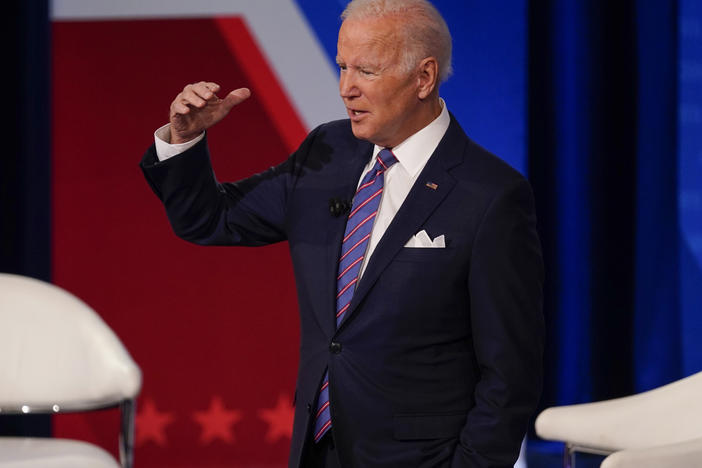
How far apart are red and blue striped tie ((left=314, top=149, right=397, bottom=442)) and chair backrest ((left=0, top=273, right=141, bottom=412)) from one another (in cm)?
61

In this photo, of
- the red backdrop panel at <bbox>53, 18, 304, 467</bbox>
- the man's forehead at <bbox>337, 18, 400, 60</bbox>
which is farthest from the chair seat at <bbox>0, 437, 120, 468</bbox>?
the red backdrop panel at <bbox>53, 18, 304, 467</bbox>

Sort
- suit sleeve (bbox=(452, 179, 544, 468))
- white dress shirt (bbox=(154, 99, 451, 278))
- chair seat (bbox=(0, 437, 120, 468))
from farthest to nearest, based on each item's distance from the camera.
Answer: chair seat (bbox=(0, 437, 120, 468))
white dress shirt (bbox=(154, 99, 451, 278))
suit sleeve (bbox=(452, 179, 544, 468))

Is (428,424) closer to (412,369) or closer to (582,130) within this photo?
(412,369)

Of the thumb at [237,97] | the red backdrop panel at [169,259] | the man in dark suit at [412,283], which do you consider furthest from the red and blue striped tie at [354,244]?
the red backdrop panel at [169,259]


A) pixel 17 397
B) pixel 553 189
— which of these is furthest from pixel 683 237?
pixel 17 397

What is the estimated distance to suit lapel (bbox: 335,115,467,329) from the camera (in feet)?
5.49

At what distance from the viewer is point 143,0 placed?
356 centimetres

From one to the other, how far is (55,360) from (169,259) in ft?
4.48

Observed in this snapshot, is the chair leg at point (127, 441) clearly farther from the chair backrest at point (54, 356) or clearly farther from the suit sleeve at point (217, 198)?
the suit sleeve at point (217, 198)

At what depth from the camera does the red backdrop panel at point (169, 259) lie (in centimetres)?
357

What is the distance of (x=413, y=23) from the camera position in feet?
5.57

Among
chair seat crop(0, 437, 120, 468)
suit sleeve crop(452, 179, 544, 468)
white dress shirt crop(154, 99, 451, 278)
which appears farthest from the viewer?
chair seat crop(0, 437, 120, 468)

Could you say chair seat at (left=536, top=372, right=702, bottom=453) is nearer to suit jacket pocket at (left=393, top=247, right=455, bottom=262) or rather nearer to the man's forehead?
suit jacket pocket at (left=393, top=247, right=455, bottom=262)

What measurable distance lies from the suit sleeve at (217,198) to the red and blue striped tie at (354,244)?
0.18m
